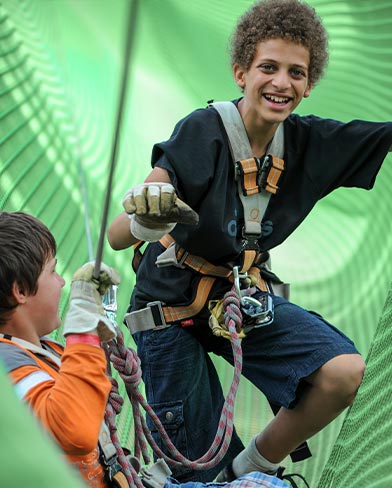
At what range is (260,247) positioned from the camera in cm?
205

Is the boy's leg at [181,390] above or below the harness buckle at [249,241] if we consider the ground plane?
below

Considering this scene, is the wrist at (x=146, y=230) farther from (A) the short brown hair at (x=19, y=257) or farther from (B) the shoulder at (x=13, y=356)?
(B) the shoulder at (x=13, y=356)

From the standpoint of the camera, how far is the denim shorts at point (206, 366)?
6.38 ft

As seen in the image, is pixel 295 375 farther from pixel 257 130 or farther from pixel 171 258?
pixel 257 130

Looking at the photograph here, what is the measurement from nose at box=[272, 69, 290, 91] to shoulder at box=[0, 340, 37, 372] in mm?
843

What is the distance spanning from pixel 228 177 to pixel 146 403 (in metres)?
0.51

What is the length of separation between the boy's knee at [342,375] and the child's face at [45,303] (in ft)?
1.98

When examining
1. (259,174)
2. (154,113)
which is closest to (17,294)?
(259,174)

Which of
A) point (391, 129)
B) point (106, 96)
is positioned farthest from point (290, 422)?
point (106, 96)

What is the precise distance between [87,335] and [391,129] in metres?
0.97

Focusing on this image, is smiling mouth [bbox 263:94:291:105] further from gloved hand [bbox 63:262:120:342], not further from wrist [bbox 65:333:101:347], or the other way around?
wrist [bbox 65:333:101:347]

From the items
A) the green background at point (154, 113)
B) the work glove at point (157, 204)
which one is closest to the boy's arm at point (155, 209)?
the work glove at point (157, 204)

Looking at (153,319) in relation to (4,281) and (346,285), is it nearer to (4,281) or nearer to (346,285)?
(4,281)

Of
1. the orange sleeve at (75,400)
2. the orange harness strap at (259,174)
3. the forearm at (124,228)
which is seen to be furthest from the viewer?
the orange harness strap at (259,174)
